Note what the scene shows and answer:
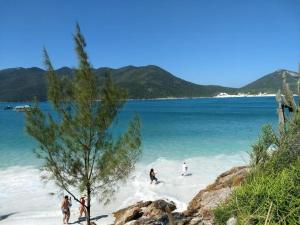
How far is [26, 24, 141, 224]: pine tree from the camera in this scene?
579 inches

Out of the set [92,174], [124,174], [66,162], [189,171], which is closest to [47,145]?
[66,162]

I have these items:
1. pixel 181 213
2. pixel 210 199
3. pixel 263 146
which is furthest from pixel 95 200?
pixel 263 146

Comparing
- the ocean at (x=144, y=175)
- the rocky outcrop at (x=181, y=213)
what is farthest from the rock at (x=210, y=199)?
the ocean at (x=144, y=175)

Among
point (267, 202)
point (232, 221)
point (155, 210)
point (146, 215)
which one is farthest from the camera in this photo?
point (155, 210)

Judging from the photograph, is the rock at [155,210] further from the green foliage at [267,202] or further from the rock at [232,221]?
the rock at [232,221]

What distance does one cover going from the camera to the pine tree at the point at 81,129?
14.7 metres

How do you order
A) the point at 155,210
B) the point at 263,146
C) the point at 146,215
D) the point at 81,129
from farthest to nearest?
the point at 155,210 → the point at 146,215 → the point at 81,129 → the point at 263,146

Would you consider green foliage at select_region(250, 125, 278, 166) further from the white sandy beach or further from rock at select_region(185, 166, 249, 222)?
the white sandy beach

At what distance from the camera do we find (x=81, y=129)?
48.5ft

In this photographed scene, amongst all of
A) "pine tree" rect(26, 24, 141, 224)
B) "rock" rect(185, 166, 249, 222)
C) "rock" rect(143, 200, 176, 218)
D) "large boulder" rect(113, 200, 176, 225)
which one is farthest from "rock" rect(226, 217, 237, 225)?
"rock" rect(143, 200, 176, 218)

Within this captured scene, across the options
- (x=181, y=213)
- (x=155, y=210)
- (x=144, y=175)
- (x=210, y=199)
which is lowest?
(x=144, y=175)

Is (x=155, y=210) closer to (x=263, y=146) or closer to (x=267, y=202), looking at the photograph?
(x=263, y=146)

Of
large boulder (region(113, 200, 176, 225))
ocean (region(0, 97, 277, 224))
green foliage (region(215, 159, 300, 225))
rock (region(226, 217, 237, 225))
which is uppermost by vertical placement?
green foliage (region(215, 159, 300, 225))

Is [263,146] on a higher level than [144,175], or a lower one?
higher
